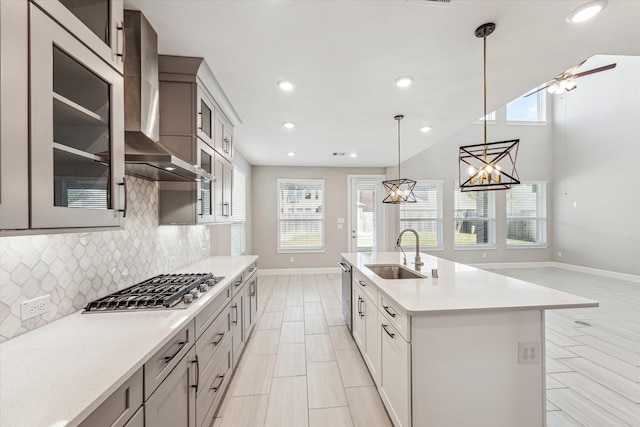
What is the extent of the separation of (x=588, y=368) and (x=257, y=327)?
351 centimetres

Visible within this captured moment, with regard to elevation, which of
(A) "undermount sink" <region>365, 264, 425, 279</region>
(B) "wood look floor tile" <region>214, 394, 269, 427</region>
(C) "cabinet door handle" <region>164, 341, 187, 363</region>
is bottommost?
(B) "wood look floor tile" <region>214, 394, 269, 427</region>

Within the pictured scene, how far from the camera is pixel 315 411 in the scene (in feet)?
6.46

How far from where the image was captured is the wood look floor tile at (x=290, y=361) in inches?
96.9

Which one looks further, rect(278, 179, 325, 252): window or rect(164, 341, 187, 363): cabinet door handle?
rect(278, 179, 325, 252): window

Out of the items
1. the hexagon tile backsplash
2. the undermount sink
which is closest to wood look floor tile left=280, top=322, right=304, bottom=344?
the undermount sink

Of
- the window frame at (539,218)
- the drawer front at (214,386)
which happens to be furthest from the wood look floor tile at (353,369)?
the window frame at (539,218)

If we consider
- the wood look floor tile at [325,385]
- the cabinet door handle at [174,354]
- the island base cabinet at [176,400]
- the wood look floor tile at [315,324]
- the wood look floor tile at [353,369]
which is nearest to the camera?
the island base cabinet at [176,400]

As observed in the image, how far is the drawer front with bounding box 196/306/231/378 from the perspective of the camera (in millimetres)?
1594

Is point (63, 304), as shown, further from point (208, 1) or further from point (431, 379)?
point (431, 379)

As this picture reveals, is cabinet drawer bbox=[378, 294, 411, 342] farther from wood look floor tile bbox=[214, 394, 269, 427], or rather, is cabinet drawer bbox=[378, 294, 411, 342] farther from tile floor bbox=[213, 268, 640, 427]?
wood look floor tile bbox=[214, 394, 269, 427]

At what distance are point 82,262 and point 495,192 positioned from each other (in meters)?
8.25

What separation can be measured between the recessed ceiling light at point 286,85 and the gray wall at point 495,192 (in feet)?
15.3

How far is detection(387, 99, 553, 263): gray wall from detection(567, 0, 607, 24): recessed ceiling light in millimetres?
5033

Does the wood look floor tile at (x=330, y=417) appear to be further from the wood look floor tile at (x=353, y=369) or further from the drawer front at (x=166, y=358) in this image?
the drawer front at (x=166, y=358)
